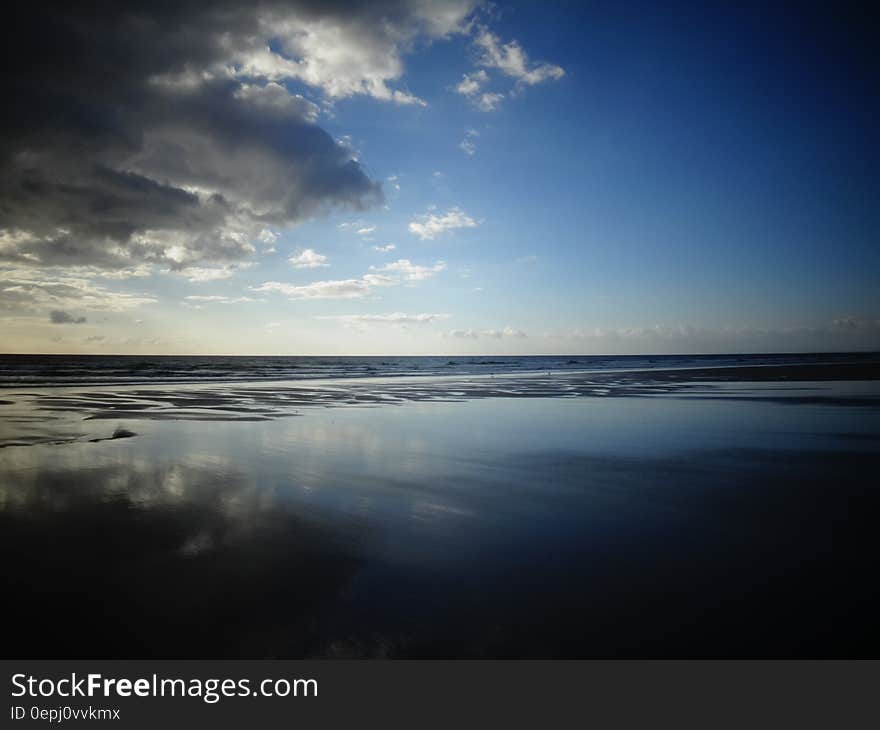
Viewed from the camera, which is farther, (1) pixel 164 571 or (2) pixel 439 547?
(2) pixel 439 547

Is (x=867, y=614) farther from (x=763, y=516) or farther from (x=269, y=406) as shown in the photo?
(x=269, y=406)

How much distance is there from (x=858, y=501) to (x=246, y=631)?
26.8 feet

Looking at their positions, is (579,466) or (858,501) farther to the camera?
(579,466)

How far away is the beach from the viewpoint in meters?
3.43

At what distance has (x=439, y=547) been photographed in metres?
5.11

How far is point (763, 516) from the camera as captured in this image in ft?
19.6

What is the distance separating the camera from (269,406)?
63.3 feet

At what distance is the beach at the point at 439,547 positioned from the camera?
11.3ft
